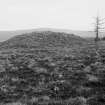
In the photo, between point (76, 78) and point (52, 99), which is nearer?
point (52, 99)

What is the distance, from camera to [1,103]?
20.0 feet

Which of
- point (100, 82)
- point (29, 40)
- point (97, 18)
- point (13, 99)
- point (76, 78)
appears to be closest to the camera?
point (13, 99)

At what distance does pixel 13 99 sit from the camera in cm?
659

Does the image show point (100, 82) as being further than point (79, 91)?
Yes

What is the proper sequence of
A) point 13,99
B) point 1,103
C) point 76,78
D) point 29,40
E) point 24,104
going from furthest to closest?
point 29,40, point 76,78, point 13,99, point 1,103, point 24,104

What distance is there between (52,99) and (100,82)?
3456 millimetres

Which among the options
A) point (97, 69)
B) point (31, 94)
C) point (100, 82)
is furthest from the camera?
point (97, 69)

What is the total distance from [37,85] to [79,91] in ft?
8.42

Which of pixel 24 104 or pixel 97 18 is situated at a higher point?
pixel 97 18

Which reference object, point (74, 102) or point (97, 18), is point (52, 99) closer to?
point (74, 102)

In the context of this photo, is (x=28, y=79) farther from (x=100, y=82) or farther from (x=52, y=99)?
(x=100, y=82)

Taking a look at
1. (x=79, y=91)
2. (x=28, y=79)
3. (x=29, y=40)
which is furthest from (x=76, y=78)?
(x=29, y=40)

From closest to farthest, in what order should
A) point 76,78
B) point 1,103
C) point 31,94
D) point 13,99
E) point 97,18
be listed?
1. point 1,103
2. point 13,99
3. point 31,94
4. point 76,78
5. point 97,18

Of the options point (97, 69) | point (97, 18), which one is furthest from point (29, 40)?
point (97, 69)
